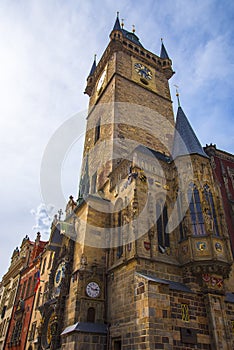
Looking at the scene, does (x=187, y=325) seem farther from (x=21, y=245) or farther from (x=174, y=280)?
(x=21, y=245)

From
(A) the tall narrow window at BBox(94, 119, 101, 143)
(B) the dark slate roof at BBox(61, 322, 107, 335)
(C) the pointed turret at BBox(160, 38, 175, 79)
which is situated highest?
(C) the pointed turret at BBox(160, 38, 175, 79)

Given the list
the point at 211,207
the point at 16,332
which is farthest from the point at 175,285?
the point at 16,332

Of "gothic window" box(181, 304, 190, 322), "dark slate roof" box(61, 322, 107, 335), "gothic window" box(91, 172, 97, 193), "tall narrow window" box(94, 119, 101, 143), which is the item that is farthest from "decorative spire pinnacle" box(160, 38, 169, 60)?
"dark slate roof" box(61, 322, 107, 335)

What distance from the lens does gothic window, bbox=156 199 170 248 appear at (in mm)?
12648

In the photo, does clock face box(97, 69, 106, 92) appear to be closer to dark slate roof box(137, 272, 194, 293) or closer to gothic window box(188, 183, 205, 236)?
gothic window box(188, 183, 205, 236)

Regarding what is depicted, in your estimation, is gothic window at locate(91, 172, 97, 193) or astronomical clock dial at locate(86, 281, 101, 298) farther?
gothic window at locate(91, 172, 97, 193)

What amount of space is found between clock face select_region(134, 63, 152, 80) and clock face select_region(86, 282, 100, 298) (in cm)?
2003

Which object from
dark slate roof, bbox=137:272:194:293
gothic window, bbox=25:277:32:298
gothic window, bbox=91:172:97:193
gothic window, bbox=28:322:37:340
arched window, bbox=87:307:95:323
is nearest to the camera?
dark slate roof, bbox=137:272:194:293

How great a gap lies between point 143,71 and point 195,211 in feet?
60.2

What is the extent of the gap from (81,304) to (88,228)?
11.4 feet

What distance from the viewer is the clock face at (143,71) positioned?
26.7 meters

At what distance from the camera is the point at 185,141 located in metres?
16.0

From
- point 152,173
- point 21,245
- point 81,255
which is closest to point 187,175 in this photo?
point 152,173

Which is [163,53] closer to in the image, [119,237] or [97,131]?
Result: [97,131]
